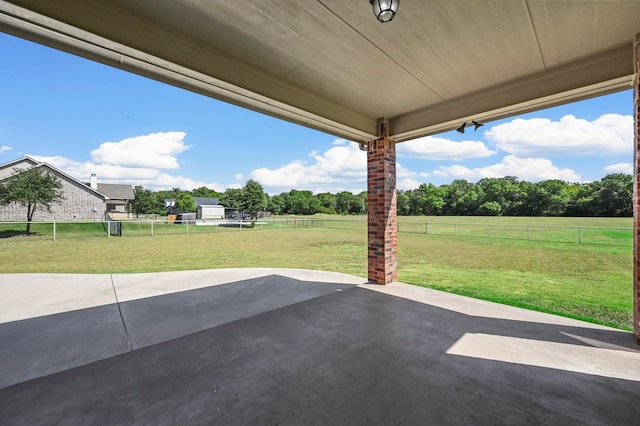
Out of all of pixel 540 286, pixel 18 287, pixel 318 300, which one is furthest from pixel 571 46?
pixel 18 287

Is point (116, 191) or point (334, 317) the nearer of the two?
point (334, 317)

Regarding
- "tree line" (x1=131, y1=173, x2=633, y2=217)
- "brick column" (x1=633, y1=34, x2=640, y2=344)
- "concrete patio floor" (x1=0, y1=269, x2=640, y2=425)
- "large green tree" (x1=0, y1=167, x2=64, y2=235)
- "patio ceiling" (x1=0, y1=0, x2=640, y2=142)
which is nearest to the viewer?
"concrete patio floor" (x1=0, y1=269, x2=640, y2=425)

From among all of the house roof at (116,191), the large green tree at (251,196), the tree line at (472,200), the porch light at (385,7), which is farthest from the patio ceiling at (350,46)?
the house roof at (116,191)

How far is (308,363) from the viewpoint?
216 cm

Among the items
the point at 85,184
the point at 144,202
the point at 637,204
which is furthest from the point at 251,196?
the point at 637,204

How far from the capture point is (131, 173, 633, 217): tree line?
20672 mm

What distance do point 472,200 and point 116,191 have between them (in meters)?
47.4

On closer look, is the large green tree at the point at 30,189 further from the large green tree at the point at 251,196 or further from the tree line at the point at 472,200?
the tree line at the point at 472,200

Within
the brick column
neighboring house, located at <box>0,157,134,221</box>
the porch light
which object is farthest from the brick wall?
the brick column

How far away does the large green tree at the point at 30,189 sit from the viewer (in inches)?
607

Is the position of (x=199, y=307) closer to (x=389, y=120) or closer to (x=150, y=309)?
(x=150, y=309)

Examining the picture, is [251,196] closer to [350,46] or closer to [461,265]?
[461,265]

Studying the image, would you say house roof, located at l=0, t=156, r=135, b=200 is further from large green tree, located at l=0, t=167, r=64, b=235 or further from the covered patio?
the covered patio

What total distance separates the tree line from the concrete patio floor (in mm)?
13033
